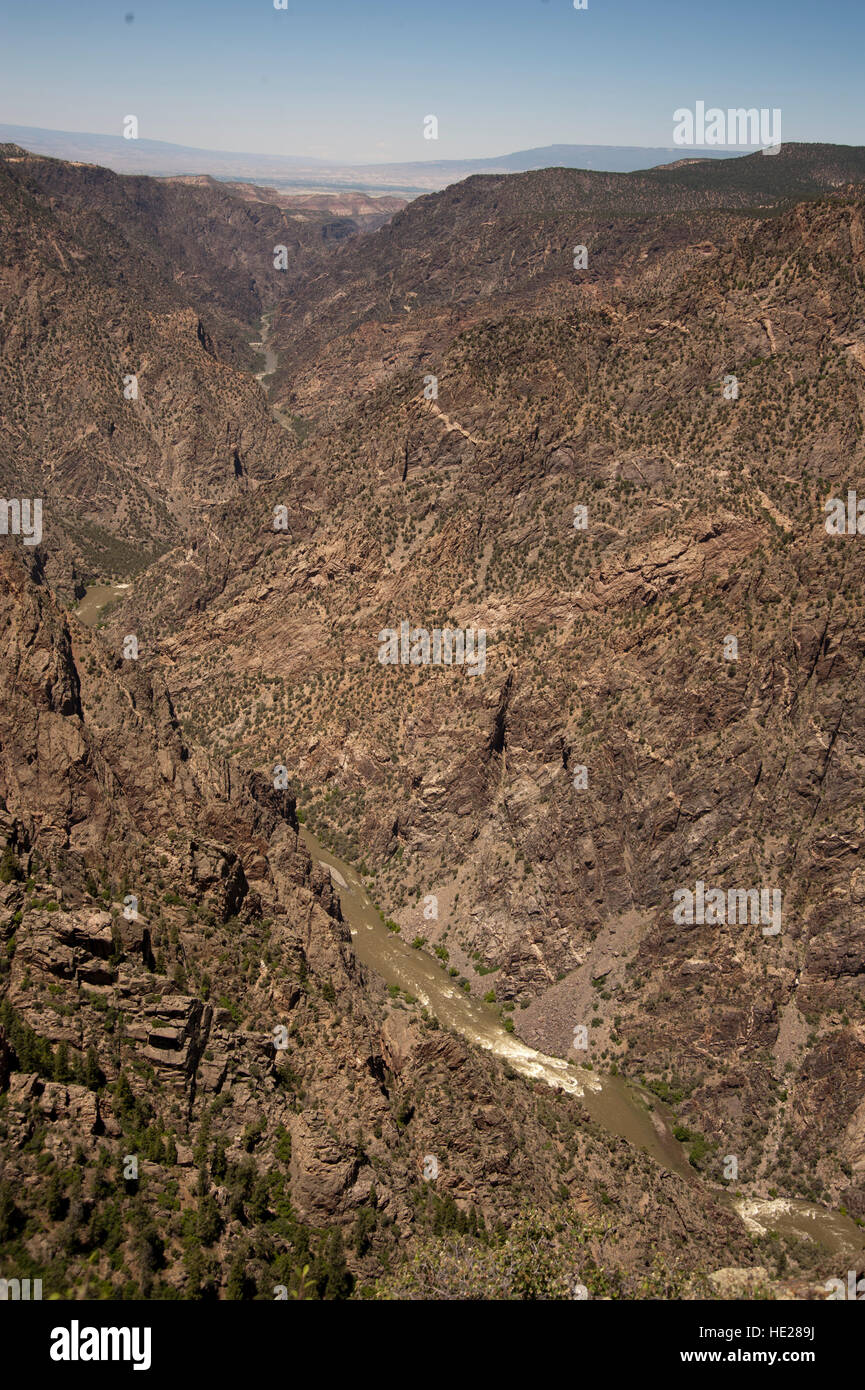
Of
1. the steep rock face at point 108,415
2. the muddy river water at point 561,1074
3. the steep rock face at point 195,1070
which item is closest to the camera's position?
the steep rock face at point 195,1070

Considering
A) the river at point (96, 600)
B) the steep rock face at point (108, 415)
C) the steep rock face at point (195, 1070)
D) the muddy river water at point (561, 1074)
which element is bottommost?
the muddy river water at point (561, 1074)

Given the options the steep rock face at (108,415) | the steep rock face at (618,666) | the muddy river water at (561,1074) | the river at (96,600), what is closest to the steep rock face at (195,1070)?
the muddy river water at (561,1074)

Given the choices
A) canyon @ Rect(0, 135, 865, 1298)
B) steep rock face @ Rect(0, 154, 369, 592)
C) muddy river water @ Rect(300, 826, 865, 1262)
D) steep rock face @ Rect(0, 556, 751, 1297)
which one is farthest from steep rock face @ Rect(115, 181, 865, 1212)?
steep rock face @ Rect(0, 154, 369, 592)

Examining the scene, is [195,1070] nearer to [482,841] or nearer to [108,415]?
[482,841]

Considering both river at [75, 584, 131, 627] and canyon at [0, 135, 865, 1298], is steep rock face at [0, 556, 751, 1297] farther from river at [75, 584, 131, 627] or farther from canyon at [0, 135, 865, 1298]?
river at [75, 584, 131, 627]

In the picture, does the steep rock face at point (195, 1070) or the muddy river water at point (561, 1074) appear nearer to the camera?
the steep rock face at point (195, 1070)

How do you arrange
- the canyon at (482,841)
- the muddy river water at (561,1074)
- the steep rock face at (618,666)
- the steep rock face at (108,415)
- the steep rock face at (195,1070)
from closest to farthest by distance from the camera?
the steep rock face at (195,1070), the canyon at (482,841), the muddy river water at (561,1074), the steep rock face at (618,666), the steep rock face at (108,415)

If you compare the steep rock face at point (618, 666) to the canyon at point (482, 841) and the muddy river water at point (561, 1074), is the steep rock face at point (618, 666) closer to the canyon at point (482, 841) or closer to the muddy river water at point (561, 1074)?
the canyon at point (482, 841)

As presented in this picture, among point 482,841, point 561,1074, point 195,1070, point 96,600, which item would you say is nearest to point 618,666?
point 482,841
